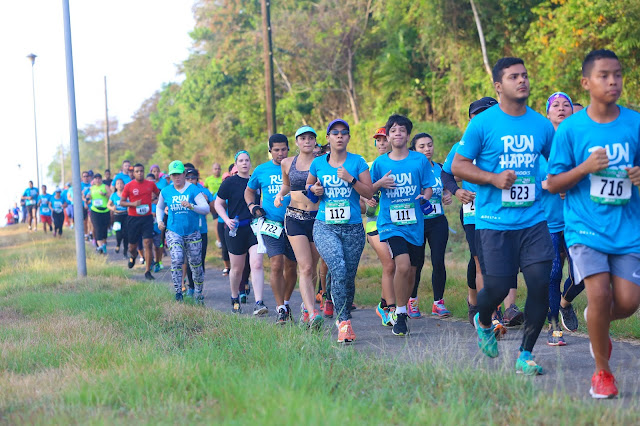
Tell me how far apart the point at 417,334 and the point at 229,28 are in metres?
36.1

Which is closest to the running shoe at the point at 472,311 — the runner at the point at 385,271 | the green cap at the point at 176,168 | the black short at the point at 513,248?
the runner at the point at 385,271

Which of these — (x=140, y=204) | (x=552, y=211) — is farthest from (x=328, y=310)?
(x=140, y=204)

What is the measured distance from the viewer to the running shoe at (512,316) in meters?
7.89

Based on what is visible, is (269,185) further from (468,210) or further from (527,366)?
(527,366)

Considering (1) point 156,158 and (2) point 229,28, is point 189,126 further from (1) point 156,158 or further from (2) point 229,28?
(1) point 156,158

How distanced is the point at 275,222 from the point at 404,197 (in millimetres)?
1720

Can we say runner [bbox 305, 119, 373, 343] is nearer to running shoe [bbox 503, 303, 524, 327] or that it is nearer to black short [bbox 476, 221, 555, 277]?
running shoe [bbox 503, 303, 524, 327]

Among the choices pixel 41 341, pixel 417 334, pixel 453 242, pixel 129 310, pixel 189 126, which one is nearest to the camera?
pixel 41 341

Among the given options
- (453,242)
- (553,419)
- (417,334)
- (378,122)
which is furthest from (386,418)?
(378,122)

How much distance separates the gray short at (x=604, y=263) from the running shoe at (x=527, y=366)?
853mm

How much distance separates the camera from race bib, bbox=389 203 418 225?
8.09 m

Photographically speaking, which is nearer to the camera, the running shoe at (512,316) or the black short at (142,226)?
the running shoe at (512,316)

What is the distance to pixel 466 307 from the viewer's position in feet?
30.5

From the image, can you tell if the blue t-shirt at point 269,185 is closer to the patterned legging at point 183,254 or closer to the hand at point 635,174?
the patterned legging at point 183,254
